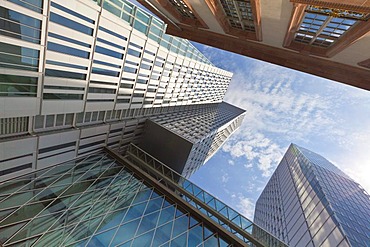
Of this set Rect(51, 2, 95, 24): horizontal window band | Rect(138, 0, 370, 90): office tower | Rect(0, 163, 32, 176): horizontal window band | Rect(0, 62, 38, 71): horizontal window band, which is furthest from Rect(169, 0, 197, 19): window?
Rect(0, 163, 32, 176): horizontal window band

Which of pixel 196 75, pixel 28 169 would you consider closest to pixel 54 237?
pixel 28 169

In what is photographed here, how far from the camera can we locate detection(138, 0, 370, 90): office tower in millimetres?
10133

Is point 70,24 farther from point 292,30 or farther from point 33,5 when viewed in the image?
point 292,30

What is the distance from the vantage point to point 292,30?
515 inches

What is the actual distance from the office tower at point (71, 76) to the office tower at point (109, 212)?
2.65 m

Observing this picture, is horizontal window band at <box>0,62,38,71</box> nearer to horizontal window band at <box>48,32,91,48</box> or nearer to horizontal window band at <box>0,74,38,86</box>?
horizontal window band at <box>0,74,38,86</box>

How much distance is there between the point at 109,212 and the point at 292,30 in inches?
823

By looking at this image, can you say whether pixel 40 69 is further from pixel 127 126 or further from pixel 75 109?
pixel 127 126

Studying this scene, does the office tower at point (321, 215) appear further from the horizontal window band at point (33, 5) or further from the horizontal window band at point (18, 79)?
the horizontal window band at point (33, 5)

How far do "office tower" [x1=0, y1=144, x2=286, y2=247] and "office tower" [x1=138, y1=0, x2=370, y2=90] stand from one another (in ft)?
57.4

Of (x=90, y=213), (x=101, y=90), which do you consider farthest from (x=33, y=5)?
(x=90, y=213)

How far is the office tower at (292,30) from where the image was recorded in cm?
1013

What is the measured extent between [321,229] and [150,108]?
1334 inches

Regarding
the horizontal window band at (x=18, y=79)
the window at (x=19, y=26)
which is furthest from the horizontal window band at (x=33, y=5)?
the horizontal window band at (x=18, y=79)
